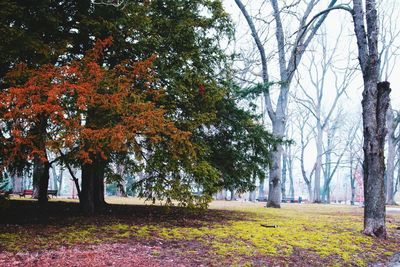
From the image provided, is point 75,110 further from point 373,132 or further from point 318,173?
point 318,173

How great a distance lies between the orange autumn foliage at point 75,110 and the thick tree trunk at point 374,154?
4.47 metres

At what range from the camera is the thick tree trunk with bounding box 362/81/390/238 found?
27.3ft

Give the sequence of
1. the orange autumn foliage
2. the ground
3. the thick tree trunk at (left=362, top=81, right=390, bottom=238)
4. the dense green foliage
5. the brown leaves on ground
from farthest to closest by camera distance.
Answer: the thick tree trunk at (left=362, top=81, right=390, bottom=238), the dense green foliage, the orange autumn foliage, the ground, the brown leaves on ground

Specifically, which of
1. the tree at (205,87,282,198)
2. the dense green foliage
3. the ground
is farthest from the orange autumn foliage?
the tree at (205,87,282,198)

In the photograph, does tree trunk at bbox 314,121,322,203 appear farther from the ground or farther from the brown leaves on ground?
the brown leaves on ground

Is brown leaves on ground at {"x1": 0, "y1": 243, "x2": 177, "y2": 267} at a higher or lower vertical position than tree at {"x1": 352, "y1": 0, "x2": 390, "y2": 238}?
lower

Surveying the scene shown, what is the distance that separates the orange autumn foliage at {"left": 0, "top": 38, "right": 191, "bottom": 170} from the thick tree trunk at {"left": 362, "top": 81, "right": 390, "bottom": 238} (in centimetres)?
447

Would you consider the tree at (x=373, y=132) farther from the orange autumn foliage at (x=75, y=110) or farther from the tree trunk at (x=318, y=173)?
the tree trunk at (x=318, y=173)

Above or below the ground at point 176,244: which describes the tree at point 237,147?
above

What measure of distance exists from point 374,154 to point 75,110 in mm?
6513

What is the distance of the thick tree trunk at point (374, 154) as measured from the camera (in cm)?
834

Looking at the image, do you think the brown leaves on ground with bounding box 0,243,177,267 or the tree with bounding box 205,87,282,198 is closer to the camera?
the brown leaves on ground with bounding box 0,243,177,267

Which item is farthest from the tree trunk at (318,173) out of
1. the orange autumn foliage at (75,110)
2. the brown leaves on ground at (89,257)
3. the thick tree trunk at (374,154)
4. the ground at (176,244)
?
the brown leaves on ground at (89,257)

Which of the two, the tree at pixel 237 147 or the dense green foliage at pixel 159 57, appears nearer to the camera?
the dense green foliage at pixel 159 57
